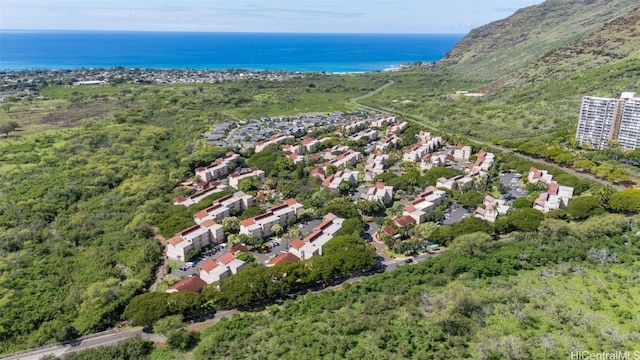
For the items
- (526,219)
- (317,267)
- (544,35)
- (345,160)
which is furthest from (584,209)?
(544,35)

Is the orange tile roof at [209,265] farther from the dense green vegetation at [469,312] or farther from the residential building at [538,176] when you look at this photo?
the residential building at [538,176]

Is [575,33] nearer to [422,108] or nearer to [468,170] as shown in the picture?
[422,108]

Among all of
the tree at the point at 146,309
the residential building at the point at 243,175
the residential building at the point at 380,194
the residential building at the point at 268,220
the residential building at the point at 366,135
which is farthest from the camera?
the residential building at the point at 366,135

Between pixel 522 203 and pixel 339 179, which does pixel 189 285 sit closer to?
pixel 339 179

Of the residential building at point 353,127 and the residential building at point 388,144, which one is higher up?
the residential building at point 353,127

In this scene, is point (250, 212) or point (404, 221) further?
point (250, 212)

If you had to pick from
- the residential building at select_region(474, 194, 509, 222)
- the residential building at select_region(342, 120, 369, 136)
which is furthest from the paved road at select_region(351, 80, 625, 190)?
the residential building at select_region(474, 194, 509, 222)

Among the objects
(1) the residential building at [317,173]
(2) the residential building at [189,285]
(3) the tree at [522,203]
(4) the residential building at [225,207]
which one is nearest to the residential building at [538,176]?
(3) the tree at [522,203]
